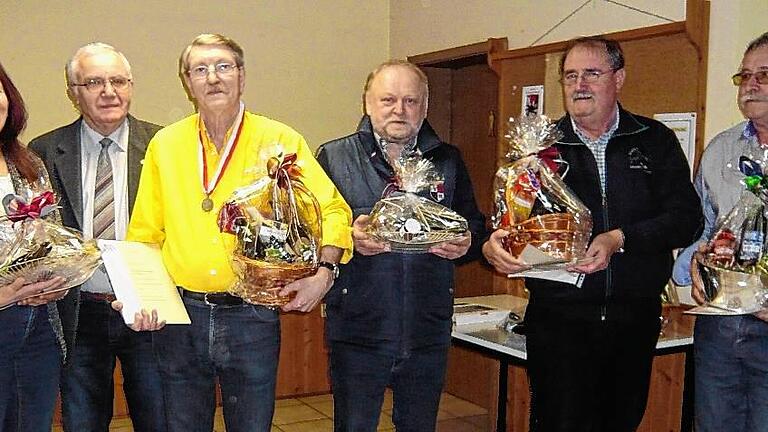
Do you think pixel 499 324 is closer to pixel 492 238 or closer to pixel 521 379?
pixel 521 379

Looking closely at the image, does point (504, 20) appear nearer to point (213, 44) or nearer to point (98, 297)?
point (213, 44)

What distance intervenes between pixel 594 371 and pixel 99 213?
5.74ft

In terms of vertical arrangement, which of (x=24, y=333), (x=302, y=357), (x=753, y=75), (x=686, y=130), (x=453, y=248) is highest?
(x=753, y=75)

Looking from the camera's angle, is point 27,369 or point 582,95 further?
point 582,95

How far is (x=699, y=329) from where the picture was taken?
2.45 meters

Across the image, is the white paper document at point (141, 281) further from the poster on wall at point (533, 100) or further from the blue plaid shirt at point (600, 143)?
the poster on wall at point (533, 100)

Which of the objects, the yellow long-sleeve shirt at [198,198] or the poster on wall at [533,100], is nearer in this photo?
the yellow long-sleeve shirt at [198,198]

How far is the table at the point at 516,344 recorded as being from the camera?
9.93 ft

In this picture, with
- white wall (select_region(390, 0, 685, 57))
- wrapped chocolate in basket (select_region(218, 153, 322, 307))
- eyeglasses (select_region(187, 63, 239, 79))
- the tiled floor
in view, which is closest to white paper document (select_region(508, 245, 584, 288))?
wrapped chocolate in basket (select_region(218, 153, 322, 307))

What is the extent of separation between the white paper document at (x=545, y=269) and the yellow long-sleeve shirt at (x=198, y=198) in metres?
0.55

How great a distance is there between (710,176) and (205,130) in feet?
5.33

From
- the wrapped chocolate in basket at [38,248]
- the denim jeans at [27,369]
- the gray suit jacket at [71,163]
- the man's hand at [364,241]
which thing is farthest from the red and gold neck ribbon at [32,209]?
the man's hand at [364,241]

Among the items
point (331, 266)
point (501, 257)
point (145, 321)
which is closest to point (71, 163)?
point (145, 321)

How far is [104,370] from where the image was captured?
8.74 feet
